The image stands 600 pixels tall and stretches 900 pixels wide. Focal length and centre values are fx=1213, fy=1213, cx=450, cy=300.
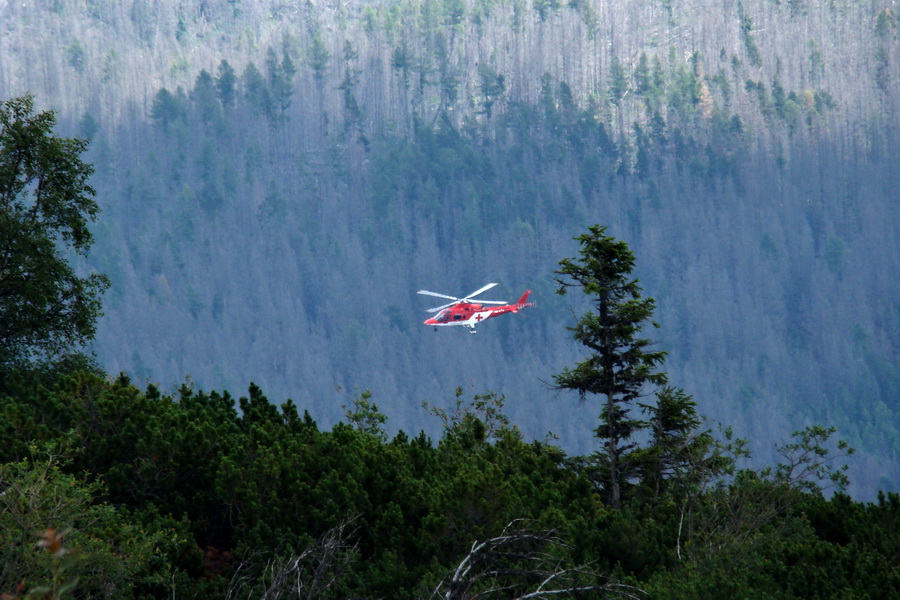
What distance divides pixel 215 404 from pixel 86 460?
7.78 metres

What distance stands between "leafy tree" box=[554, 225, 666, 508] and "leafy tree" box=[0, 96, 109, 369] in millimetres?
16768

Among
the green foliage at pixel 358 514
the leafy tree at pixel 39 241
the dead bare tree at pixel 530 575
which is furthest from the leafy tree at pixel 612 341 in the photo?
the leafy tree at pixel 39 241

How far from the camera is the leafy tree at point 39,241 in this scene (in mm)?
40156

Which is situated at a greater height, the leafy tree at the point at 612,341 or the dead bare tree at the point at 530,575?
the leafy tree at the point at 612,341

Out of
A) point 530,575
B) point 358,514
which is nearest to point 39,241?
point 358,514

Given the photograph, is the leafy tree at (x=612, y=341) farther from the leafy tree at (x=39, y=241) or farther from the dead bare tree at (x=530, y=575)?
the leafy tree at (x=39, y=241)

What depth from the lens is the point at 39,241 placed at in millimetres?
40188

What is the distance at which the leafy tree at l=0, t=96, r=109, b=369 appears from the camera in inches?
1581

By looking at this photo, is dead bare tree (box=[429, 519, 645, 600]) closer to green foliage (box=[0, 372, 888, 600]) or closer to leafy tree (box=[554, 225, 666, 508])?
green foliage (box=[0, 372, 888, 600])

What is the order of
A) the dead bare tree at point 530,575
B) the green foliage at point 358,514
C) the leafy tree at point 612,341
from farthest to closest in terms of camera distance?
the leafy tree at point 612,341, the green foliage at point 358,514, the dead bare tree at point 530,575

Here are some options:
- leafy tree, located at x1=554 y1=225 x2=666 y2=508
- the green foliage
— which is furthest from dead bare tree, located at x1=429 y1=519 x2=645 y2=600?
leafy tree, located at x1=554 y1=225 x2=666 y2=508

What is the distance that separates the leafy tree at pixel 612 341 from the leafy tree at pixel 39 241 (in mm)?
16768

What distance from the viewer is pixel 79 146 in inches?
1647

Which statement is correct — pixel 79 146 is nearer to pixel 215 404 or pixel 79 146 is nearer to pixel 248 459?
pixel 215 404
